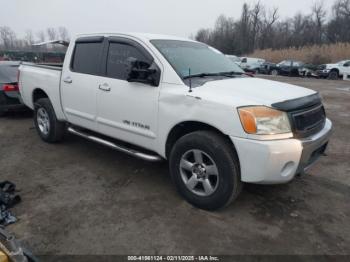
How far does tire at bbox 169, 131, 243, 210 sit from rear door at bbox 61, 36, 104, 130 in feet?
5.05

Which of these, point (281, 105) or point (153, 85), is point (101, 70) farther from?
point (281, 105)

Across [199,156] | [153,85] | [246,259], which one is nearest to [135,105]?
[153,85]

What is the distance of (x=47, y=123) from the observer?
532 centimetres

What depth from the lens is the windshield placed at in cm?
355

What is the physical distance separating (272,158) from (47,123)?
4.05 metres

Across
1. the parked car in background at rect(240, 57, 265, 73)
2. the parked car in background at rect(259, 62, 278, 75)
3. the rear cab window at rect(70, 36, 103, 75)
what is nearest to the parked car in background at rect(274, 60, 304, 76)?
the parked car in background at rect(259, 62, 278, 75)

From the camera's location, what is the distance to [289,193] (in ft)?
12.3

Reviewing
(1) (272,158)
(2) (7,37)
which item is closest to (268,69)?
Answer: (1) (272,158)

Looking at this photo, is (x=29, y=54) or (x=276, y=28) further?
(x=276, y=28)

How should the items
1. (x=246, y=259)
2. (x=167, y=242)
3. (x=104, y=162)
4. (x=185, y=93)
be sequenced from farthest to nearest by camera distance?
(x=104, y=162)
(x=185, y=93)
(x=167, y=242)
(x=246, y=259)

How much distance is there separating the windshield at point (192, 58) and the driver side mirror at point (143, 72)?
217 millimetres

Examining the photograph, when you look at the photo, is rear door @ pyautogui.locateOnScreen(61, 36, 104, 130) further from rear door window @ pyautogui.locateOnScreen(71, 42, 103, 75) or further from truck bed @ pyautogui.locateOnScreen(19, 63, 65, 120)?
truck bed @ pyautogui.locateOnScreen(19, 63, 65, 120)

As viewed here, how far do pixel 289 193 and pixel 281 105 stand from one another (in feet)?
4.52

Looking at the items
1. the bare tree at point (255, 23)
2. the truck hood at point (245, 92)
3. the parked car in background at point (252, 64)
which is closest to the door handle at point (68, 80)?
the truck hood at point (245, 92)
